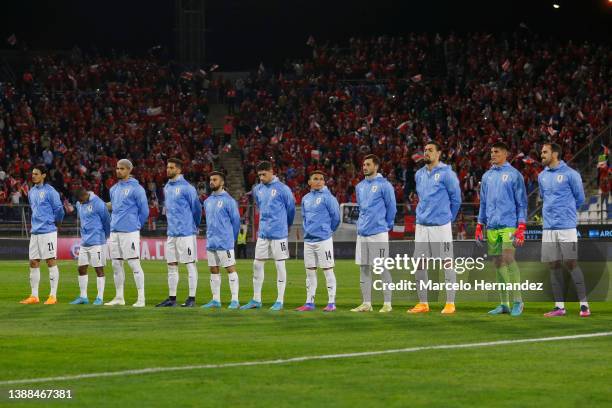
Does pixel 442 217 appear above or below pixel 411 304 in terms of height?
Result: above

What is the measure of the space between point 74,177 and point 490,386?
35.8 m

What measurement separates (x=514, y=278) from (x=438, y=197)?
5.48ft

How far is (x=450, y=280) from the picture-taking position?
1681cm

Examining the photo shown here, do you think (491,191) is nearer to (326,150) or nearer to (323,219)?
(323,219)

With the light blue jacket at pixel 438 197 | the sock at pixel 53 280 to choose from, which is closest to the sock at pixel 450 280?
the light blue jacket at pixel 438 197

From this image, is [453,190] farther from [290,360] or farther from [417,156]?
[417,156]

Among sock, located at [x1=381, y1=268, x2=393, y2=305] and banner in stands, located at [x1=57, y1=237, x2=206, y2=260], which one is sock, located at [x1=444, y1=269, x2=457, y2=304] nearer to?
sock, located at [x1=381, y1=268, x2=393, y2=305]

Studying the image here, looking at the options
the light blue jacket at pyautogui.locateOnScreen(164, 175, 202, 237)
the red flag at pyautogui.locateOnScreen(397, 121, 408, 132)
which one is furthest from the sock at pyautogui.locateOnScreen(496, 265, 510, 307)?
the red flag at pyautogui.locateOnScreen(397, 121, 408, 132)

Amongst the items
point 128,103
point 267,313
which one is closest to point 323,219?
point 267,313

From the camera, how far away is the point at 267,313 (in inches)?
667

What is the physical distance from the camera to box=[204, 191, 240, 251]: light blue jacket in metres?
18.5

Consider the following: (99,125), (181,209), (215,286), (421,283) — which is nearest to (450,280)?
(421,283)

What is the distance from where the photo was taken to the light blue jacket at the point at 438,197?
16.9m

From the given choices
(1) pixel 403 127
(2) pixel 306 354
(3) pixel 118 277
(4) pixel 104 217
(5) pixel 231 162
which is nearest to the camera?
(2) pixel 306 354
